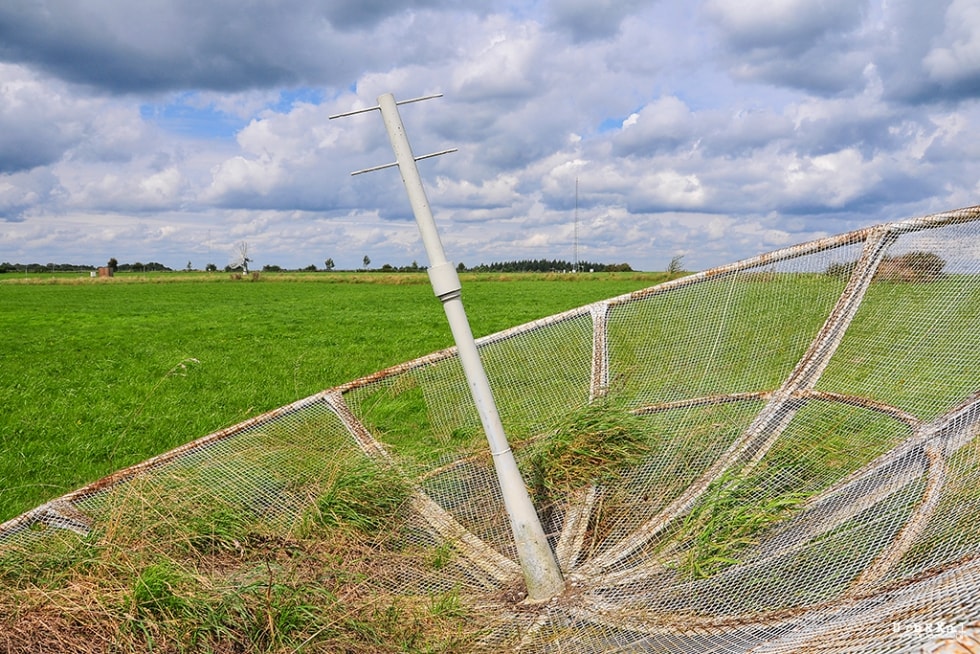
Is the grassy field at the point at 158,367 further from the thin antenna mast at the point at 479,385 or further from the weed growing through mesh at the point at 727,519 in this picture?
the weed growing through mesh at the point at 727,519

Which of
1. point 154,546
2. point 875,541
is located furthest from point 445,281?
point 875,541

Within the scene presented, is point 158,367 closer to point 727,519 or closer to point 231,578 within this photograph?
point 231,578

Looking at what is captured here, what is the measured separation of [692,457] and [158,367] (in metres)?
9.18

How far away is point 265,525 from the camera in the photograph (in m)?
3.52

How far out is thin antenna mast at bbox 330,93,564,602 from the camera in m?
3.02

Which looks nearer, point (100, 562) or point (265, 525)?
point (100, 562)

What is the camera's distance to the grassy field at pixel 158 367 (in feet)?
19.4

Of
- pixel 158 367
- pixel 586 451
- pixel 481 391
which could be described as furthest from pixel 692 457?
pixel 158 367

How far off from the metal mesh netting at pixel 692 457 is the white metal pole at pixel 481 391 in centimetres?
13

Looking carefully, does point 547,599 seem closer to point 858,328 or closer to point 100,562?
point 100,562

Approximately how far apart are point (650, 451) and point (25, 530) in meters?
2.96

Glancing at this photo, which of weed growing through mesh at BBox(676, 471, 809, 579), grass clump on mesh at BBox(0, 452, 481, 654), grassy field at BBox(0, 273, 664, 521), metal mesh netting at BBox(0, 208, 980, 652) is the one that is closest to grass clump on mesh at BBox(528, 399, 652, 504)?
metal mesh netting at BBox(0, 208, 980, 652)

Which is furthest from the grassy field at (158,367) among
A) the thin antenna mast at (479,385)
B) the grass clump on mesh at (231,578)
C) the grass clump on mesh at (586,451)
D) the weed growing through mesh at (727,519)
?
the weed growing through mesh at (727,519)

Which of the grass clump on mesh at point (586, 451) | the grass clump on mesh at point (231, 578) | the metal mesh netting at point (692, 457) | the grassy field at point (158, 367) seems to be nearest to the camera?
the grass clump on mesh at point (231, 578)
